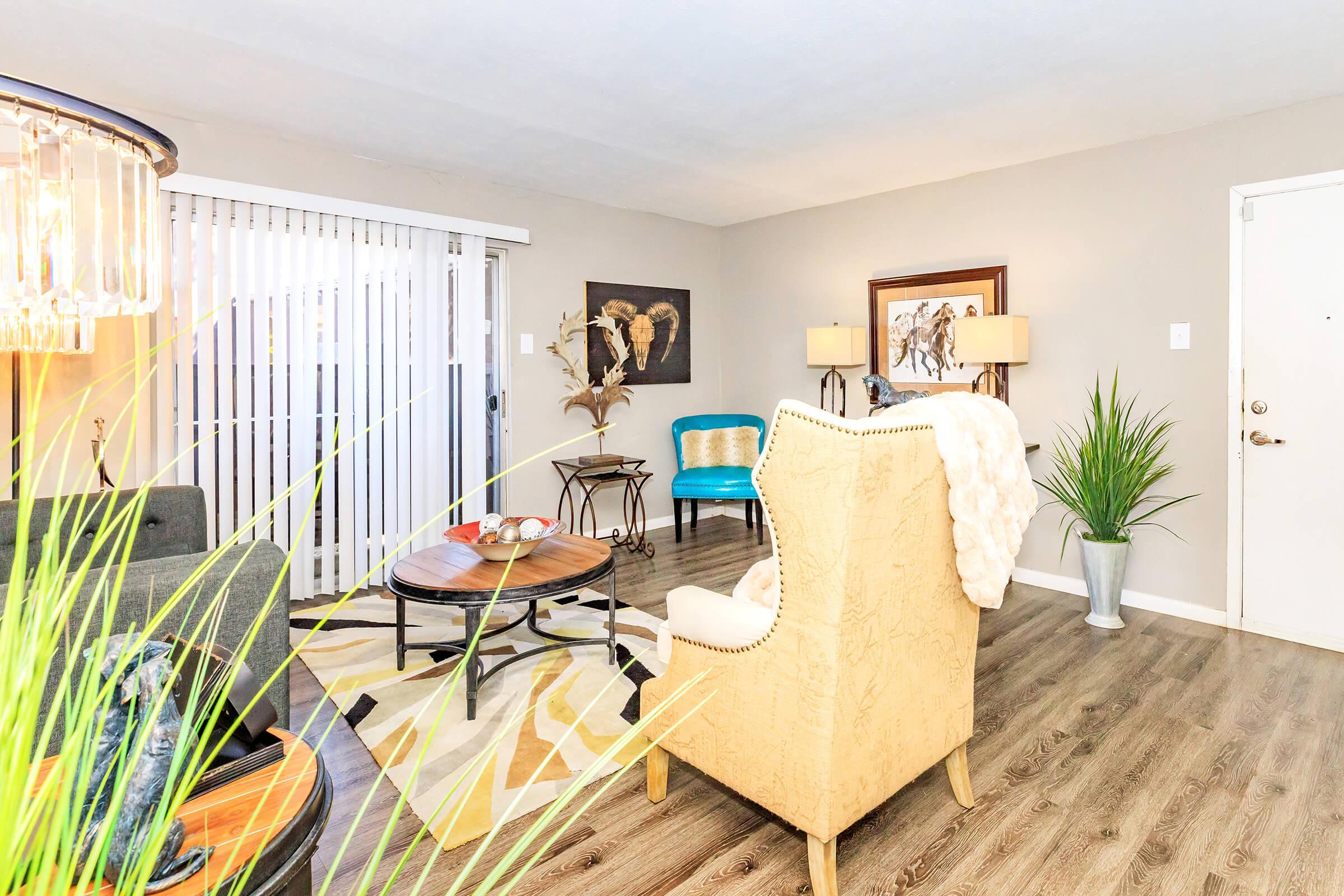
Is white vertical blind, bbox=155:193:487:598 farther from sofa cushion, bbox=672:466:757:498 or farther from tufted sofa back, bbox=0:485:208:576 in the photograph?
sofa cushion, bbox=672:466:757:498

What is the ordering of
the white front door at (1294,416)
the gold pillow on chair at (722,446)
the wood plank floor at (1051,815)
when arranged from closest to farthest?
1. the wood plank floor at (1051,815)
2. the white front door at (1294,416)
3. the gold pillow on chair at (722,446)

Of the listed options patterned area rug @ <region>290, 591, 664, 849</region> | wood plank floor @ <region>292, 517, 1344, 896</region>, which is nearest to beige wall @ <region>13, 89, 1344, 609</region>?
wood plank floor @ <region>292, 517, 1344, 896</region>

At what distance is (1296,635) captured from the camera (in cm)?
337

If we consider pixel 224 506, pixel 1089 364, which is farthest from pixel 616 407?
pixel 1089 364

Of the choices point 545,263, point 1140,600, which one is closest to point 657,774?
point 1140,600

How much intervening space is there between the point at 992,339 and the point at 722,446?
85.8 inches

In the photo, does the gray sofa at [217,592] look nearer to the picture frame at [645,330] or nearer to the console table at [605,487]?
the console table at [605,487]

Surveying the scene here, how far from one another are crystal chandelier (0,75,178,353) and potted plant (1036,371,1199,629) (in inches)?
144

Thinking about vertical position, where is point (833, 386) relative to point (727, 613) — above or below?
above

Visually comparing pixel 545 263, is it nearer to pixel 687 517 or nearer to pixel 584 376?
pixel 584 376

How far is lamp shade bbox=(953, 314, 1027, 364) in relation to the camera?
3.95 m

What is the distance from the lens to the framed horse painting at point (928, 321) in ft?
14.3

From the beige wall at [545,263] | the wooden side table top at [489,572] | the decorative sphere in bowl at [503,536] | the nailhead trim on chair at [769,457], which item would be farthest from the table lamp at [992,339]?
the nailhead trim on chair at [769,457]

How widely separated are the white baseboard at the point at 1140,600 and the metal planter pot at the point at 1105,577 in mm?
82
